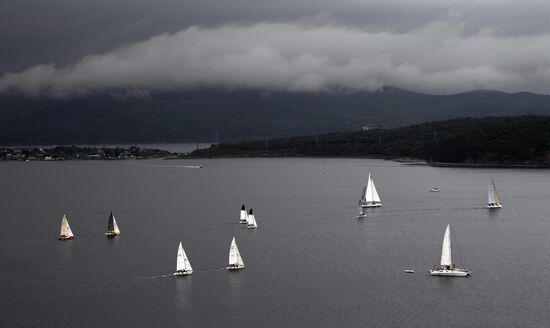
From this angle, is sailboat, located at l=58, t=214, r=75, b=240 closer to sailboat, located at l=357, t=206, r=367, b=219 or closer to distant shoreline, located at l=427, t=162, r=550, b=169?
sailboat, located at l=357, t=206, r=367, b=219

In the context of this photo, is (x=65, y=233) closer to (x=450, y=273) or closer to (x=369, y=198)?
(x=450, y=273)

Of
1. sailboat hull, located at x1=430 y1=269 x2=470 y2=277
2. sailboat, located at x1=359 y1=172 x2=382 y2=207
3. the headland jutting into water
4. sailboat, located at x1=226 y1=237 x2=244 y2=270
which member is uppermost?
the headland jutting into water

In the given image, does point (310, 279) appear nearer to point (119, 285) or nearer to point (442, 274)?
point (442, 274)

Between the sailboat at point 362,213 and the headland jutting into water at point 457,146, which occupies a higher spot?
the headland jutting into water at point 457,146

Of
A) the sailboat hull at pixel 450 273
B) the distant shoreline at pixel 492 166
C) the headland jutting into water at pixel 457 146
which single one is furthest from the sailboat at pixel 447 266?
the headland jutting into water at pixel 457 146

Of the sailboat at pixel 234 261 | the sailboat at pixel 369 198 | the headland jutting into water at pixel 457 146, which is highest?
the headland jutting into water at pixel 457 146

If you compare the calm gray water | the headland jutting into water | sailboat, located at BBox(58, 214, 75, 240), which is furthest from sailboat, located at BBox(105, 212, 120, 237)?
the headland jutting into water

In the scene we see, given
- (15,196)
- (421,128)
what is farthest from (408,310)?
(421,128)

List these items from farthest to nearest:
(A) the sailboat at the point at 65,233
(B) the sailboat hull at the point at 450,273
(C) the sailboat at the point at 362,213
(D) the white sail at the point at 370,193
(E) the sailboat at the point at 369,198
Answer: (D) the white sail at the point at 370,193 → (E) the sailboat at the point at 369,198 → (C) the sailboat at the point at 362,213 → (A) the sailboat at the point at 65,233 → (B) the sailboat hull at the point at 450,273

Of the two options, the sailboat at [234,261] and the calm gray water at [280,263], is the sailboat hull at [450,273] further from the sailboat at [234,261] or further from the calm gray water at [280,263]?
the sailboat at [234,261]
